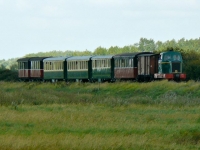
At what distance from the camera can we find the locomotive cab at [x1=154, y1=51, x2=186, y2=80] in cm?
4725

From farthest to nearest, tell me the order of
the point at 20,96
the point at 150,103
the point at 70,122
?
the point at 20,96 → the point at 150,103 → the point at 70,122

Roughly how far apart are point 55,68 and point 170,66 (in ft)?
52.6

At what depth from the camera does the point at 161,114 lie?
2462cm

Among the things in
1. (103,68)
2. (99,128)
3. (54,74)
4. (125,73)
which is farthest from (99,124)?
(54,74)

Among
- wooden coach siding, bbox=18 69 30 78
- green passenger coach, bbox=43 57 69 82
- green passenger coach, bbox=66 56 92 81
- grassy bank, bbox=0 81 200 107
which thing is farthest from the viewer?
wooden coach siding, bbox=18 69 30 78

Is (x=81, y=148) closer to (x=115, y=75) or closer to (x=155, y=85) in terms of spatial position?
(x=155, y=85)

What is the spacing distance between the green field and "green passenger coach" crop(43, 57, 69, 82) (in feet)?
83.6

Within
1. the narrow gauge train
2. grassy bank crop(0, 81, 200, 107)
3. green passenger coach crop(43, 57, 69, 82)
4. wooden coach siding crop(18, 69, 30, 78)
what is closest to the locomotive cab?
the narrow gauge train

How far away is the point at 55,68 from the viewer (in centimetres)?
6097

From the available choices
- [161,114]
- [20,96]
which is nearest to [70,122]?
[161,114]

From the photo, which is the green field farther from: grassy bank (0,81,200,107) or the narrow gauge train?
the narrow gauge train

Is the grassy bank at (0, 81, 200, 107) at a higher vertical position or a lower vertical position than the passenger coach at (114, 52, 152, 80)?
lower

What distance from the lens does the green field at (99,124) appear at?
16375 mm

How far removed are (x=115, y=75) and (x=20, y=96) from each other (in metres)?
19.7
